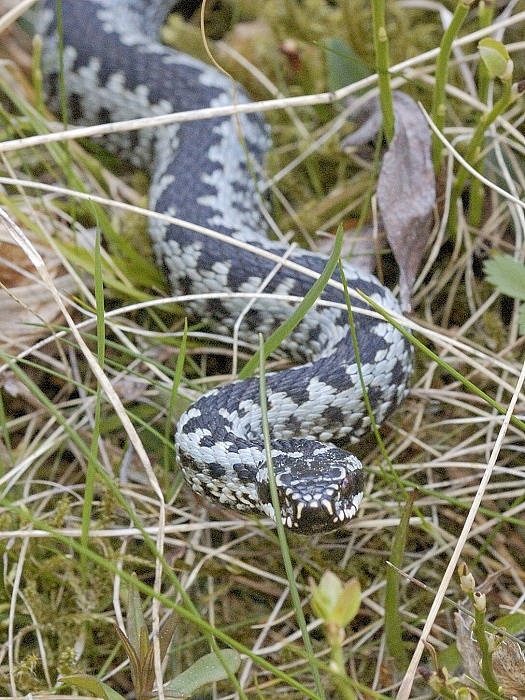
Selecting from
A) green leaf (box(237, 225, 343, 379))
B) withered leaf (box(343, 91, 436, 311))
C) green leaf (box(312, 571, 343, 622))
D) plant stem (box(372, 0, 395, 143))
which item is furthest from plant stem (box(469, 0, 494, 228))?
green leaf (box(312, 571, 343, 622))

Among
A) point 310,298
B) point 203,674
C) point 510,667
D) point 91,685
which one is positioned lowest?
point 510,667

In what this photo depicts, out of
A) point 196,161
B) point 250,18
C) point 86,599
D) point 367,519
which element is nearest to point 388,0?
point 250,18

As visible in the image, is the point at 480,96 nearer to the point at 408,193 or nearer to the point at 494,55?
the point at 408,193

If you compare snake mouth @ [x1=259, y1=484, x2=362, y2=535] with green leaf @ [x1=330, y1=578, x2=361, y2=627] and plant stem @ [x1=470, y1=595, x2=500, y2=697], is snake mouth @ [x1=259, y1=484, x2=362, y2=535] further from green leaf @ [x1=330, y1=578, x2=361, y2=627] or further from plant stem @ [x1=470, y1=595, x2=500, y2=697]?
green leaf @ [x1=330, y1=578, x2=361, y2=627]

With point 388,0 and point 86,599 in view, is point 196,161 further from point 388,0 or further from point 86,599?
point 86,599

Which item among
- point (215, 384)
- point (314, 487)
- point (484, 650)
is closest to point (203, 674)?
point (314, 487)

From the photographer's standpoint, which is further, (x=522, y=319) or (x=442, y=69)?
(x=442, y=69)

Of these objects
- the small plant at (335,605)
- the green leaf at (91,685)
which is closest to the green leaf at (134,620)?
the green leaf at (91,685)
